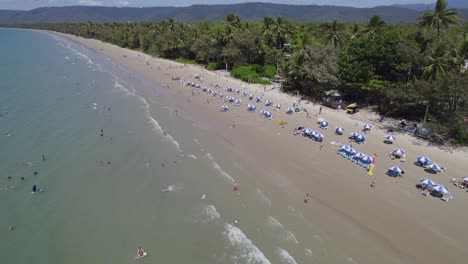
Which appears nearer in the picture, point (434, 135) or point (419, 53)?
point (434, 135)

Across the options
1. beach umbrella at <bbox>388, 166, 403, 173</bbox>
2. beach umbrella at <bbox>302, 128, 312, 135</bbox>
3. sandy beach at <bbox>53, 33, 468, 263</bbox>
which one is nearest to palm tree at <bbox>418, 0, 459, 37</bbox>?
sandy beach at <bbox>53, 33, 468, 263</bbox>

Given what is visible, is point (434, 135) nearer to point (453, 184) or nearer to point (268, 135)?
point (453, 184)

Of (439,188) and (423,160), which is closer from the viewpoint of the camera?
(439,188)

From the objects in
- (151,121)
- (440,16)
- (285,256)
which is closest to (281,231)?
(285,256)

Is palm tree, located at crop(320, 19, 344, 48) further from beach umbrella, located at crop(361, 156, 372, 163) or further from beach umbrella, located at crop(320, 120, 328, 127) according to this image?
beach umbrella, located at crop(361, 156, 372, 163)

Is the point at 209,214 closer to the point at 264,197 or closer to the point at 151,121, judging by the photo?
the point at 264,197

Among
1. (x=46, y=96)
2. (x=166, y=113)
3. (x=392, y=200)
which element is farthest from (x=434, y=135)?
(x=46, y=96)
